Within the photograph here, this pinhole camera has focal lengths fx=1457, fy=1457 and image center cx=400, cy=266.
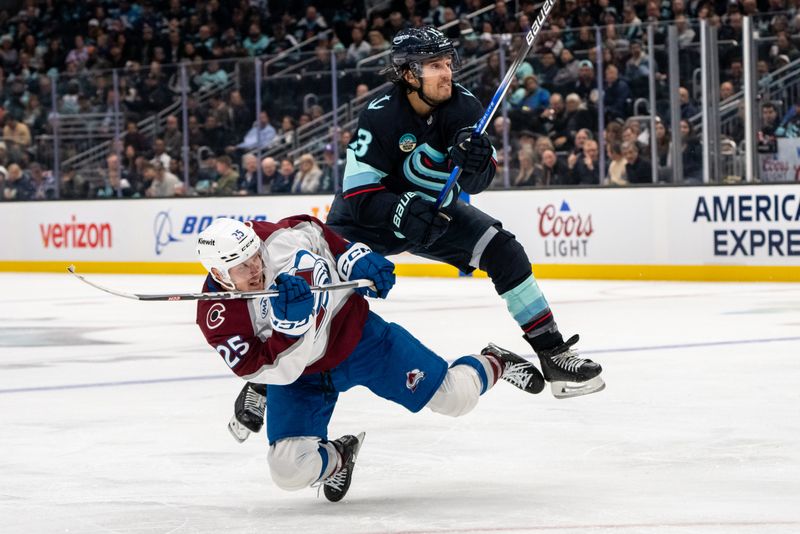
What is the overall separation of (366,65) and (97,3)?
7.43 meters

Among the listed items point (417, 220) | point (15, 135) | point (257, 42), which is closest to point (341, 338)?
point (417, 220)

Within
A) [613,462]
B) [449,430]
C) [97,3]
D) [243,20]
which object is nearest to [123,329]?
[449,430]

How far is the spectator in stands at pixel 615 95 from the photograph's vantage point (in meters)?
11.4

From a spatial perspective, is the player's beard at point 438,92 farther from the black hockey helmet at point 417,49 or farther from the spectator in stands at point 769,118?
the spectator in stands at point 769,118

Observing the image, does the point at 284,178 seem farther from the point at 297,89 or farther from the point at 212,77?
the point at 212,77

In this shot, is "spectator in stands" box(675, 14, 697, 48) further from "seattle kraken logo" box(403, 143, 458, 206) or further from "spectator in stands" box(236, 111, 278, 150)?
"seattle kraken logo" box(403, 143, 458, 206)

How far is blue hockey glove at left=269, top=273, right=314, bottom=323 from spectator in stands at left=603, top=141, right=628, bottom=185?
27.0 feet

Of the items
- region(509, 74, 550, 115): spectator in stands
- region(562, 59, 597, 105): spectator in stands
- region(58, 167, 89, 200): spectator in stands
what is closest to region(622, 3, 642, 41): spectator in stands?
region(562, 59, 597, 105): spectator in stands

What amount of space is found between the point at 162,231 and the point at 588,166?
4662 millimetres

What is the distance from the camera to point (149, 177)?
559 inches

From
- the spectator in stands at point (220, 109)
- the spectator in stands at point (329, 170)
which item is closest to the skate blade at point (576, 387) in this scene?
the spectator in stands at point (329, 170)

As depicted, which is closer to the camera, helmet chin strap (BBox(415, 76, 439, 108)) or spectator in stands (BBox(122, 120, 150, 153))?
helmet chin strap (BBox(415, 76, 439, 108))

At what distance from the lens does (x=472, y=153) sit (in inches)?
176

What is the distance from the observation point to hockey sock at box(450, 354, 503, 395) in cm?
429
